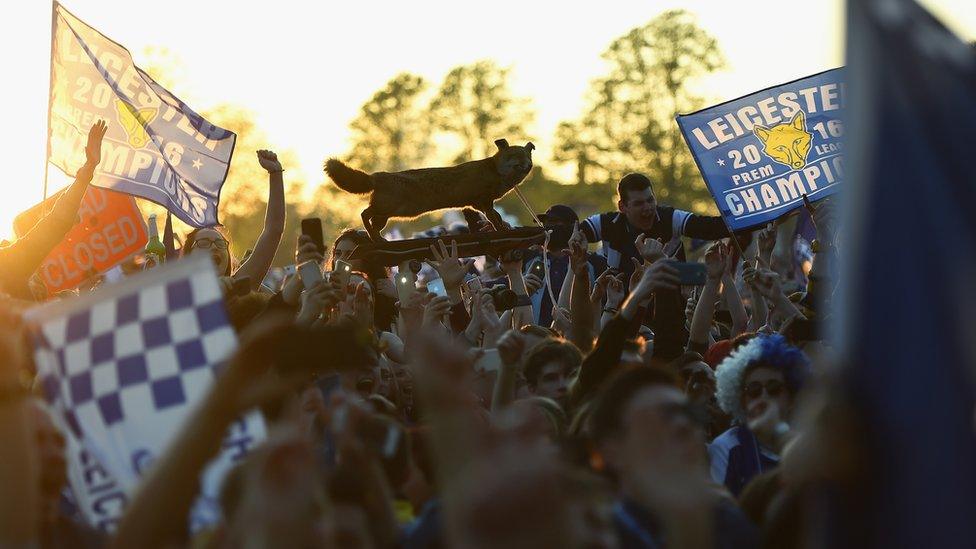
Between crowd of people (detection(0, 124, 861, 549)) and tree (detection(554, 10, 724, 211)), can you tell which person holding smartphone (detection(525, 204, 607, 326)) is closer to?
crowd of people (detection(0, 124, 861, 549))

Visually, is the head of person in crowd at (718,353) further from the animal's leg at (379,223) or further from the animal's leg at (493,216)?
the animal's leg at (379,223)

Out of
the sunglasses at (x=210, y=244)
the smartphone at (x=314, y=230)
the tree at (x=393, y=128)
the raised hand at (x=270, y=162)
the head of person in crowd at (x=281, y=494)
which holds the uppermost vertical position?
the tree at (x=393, y=128)

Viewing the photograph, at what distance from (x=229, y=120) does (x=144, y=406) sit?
51664 millimetres

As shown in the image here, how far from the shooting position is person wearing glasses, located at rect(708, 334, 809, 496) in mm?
5707

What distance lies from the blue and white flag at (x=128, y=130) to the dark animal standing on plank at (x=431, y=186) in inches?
65.5

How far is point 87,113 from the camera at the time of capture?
9.70 m

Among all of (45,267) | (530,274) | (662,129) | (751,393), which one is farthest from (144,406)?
(662,129)

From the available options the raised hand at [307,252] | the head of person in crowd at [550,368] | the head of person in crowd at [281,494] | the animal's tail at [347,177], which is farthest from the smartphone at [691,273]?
the head of person in crowd at [281,494]

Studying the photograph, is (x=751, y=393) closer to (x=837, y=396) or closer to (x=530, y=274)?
(x=837, y=396)

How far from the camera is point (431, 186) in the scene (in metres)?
8.53

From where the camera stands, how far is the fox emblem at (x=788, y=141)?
10.0m

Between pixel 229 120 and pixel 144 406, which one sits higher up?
pixel 229 120

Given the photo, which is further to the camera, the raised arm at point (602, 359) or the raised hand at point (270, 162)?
the raised hand at point (270, 162)

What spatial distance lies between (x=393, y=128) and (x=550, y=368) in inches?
2164
